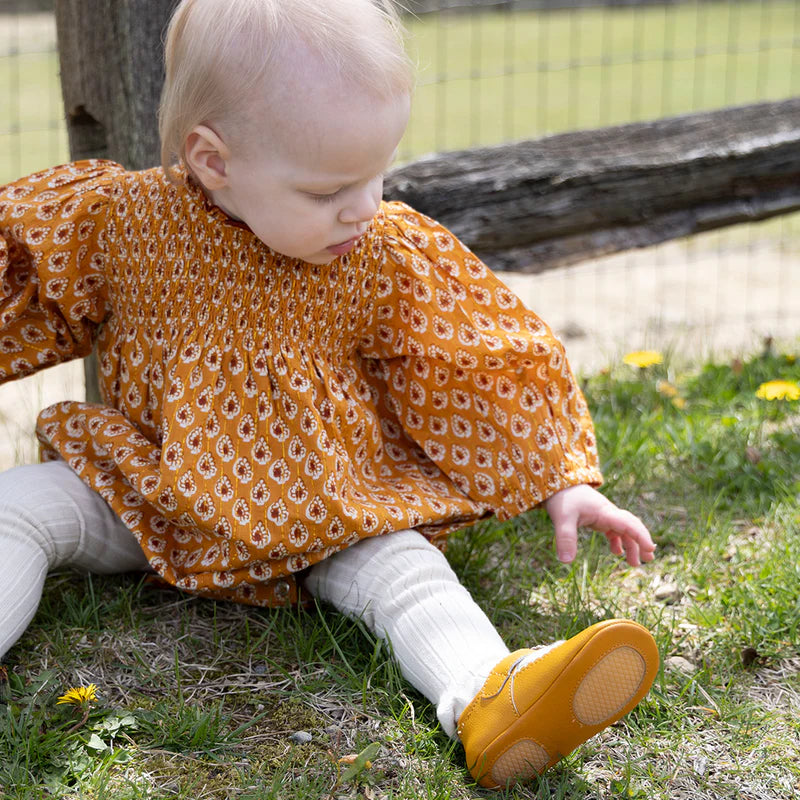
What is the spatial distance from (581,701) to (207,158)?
3.15 feet

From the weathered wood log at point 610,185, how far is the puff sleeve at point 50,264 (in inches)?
28.9

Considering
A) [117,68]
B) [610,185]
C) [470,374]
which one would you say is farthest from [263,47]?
[610,185]

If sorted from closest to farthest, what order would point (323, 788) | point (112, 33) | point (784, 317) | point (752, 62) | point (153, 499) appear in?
point (323, 788)
point (153, 499)
point (112, 33)
point (784, 317)
point (752, 62)

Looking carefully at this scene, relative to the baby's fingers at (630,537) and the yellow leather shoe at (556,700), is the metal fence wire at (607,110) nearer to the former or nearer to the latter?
the baby's fingers at (630,537)

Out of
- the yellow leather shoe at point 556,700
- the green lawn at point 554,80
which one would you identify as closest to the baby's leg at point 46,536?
the yellow leather shoe at point 556,700

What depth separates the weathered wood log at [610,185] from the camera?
251 centimetres

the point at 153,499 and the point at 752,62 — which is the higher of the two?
the point at 153,499

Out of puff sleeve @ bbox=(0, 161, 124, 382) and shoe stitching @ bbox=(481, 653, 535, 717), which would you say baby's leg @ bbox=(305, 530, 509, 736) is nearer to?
shoe stitching @ bbox=(481, 653, 535, 717)

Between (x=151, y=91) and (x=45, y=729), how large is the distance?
127 cm

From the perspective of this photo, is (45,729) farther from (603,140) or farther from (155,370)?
(603,140)

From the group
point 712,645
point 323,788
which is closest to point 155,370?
point 323,788

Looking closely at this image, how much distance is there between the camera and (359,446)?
1874 mm

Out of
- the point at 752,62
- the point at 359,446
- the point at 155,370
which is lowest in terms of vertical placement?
the point at 752,62

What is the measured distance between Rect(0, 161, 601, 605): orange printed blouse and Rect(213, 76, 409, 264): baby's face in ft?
0.46
